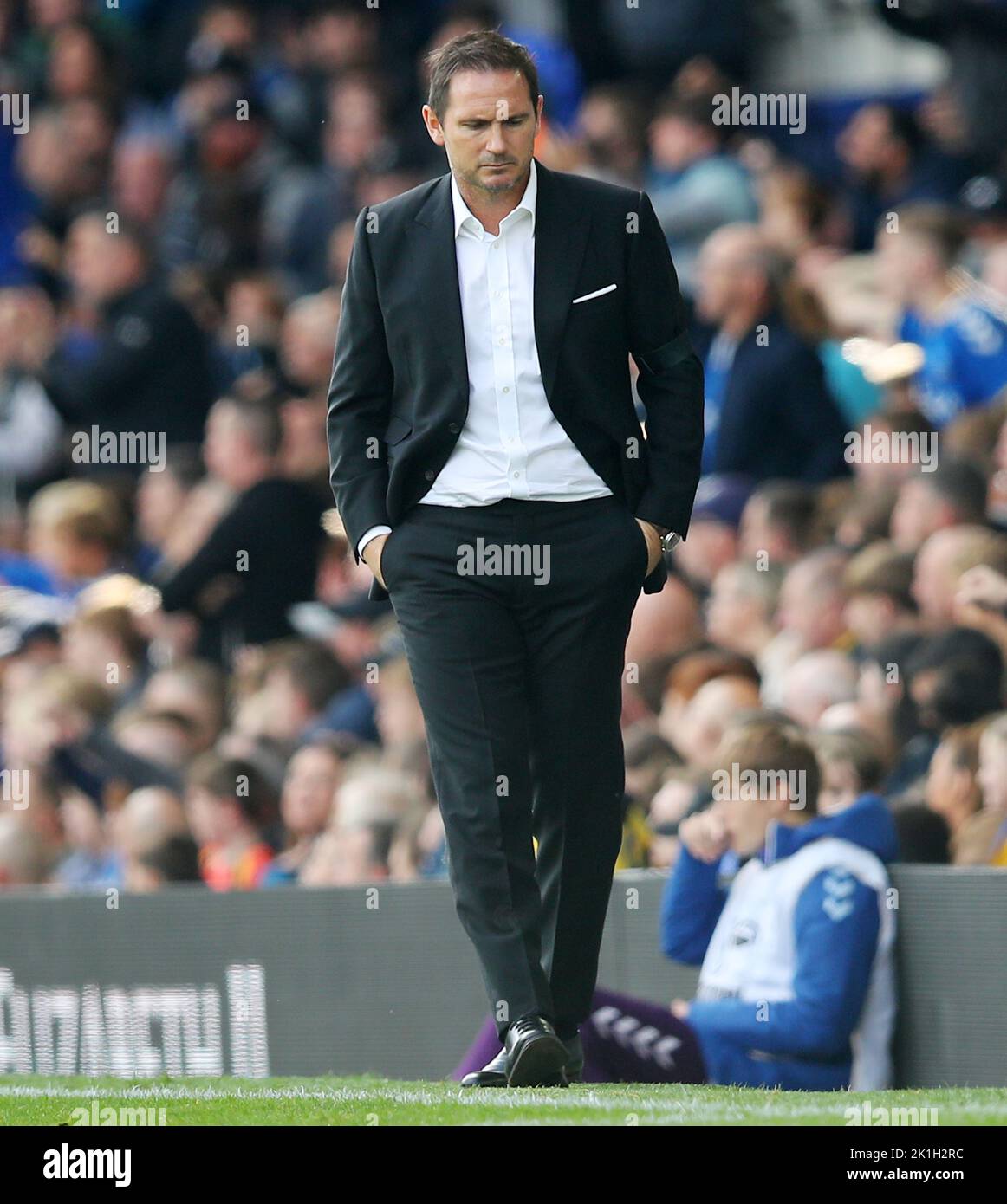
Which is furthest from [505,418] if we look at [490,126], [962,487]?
[962,487]

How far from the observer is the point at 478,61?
522 cm

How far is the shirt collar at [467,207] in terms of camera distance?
5.38 m

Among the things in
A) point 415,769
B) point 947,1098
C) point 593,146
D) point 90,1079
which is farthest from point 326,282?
point 947,1098

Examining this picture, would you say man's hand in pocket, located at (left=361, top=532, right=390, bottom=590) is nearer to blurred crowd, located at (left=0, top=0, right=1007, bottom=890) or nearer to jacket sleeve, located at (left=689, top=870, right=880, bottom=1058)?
jacket sleeve, located at (left=689, top=870, right=880, bottom=1058)

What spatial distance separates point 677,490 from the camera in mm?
5406

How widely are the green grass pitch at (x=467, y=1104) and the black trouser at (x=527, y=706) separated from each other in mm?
272

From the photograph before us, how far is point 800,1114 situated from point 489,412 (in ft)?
5.20

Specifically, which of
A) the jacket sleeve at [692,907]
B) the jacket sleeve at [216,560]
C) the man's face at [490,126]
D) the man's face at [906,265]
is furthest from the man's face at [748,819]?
the jacket sleeve at [216,560]

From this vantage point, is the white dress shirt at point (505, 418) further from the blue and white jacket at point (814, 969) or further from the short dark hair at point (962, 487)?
the short dark hair at point (962, 487)

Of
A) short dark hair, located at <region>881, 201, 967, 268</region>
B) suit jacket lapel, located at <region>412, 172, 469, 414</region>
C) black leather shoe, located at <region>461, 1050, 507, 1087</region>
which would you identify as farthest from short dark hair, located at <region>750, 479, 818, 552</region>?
Answer: black leather shoe, located at <region>461, 1050, 507, 1087</region>

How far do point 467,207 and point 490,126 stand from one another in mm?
214

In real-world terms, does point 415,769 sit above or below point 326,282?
below

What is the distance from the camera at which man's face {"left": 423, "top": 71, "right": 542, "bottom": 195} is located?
17.0ft
